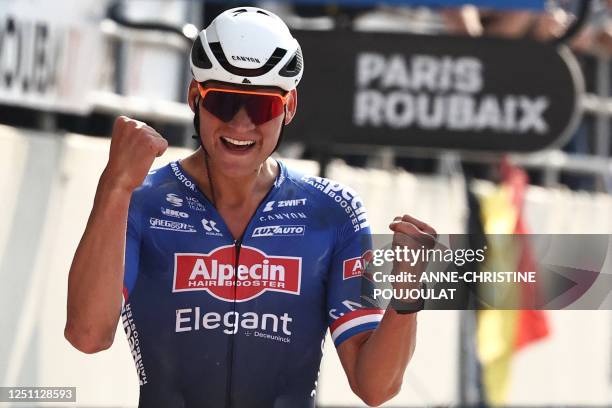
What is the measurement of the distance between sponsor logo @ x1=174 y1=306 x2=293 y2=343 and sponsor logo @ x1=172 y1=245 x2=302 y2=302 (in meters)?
0.06

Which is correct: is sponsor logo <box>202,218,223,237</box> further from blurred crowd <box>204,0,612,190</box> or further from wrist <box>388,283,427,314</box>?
blurred crowd <box>204,0,612,190</box>

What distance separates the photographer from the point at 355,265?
485 cm

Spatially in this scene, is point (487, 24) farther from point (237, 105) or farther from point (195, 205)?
point (237, 105)

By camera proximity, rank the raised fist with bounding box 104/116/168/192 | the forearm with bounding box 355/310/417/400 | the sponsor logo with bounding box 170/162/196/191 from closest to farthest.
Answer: the raised fist with bounding box 104/116/168/192, the forearm with bounding box 355/310/417/400, the sponsor logo with bounding box 170/162/196/191

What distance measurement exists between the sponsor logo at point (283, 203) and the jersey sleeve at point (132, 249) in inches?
16.3

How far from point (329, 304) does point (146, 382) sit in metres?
0.62

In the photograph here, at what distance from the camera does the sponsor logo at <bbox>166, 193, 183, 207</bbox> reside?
4.89 m

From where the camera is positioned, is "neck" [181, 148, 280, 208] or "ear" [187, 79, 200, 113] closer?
"ear" [187, 79, 200, 113]

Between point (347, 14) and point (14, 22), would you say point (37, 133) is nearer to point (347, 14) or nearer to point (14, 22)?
point (14, 22)

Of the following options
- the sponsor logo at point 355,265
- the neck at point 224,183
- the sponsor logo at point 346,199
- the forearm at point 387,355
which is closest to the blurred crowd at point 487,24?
the sponsor logo at point 346,199

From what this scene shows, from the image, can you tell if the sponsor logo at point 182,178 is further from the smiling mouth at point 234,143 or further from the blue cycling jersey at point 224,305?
the smiling mouth at point 234,143

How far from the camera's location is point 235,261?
4.86 meters

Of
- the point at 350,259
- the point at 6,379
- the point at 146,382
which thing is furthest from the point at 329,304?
the point at 6,379

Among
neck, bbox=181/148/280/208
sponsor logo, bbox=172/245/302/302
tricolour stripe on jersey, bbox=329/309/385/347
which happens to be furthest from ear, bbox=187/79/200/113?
tricolour stripe on jersey, bbox=329/309/385/347
